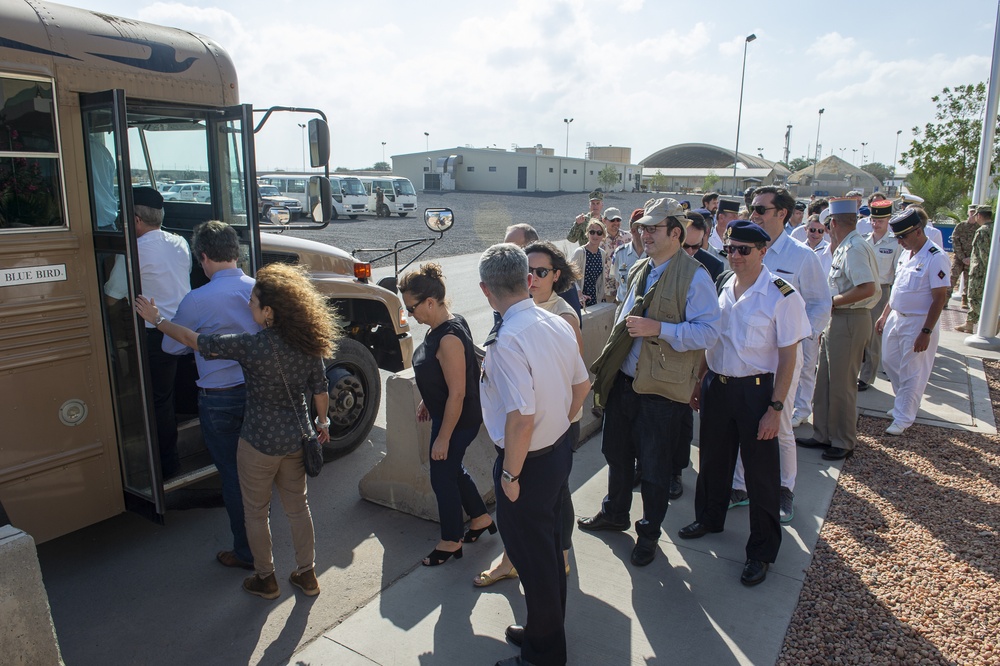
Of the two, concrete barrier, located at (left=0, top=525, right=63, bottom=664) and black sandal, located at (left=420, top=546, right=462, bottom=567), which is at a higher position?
concrete barrier, located at (left=0, top=525, right=63, bottom=664)

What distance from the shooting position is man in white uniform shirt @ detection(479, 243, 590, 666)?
8.65ft

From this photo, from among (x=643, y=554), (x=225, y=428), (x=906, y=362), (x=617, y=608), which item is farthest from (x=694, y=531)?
(x=906, y=362)

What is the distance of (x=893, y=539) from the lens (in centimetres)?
422

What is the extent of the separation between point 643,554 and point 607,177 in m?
69.5

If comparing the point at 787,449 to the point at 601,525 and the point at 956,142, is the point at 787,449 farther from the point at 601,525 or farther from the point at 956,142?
the point at 956,142

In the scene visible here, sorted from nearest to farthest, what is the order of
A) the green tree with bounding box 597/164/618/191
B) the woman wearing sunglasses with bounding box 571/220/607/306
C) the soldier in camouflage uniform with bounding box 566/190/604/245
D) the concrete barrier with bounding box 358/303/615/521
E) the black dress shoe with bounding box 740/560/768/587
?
the black dress shoe with bounding box 740/560/768/587 → the concrete barrier with bounding box 358/303/615/521 → the woman wearing sunglasses with bounding box 571/220/607/306 → the soldier in camouflage uniform with bounding box 566/190/604/245 → the green tree with bounding box 597/164/618/191

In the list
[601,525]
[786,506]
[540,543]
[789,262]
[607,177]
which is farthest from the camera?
[607,177]

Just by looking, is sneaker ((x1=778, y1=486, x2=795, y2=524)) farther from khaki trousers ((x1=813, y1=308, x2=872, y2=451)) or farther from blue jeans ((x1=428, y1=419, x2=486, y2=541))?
blue jeans ((x1=428, y1=419, x2=486, y2=541))

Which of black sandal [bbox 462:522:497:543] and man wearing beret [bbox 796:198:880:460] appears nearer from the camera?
black sandal [bbox 462:522:497:543]

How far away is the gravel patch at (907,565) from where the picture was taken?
3219mm

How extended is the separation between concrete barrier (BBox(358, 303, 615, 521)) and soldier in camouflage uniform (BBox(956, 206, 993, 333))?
929 centimetres

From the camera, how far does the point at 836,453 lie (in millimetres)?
5449

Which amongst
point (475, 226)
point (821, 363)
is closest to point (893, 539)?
point (821, 363)

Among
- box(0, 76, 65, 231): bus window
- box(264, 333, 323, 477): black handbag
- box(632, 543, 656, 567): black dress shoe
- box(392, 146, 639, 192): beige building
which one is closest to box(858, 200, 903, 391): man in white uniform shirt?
box(632, 543, 656, 567): black dress shoe
